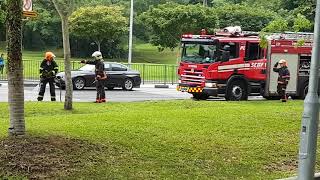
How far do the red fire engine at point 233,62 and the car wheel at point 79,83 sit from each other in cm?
681

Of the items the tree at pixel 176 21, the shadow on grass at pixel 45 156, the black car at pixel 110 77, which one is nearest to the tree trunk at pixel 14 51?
the shadow on grass at pixel 45 156

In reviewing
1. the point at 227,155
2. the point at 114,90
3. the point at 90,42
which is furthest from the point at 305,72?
the point at 90,42

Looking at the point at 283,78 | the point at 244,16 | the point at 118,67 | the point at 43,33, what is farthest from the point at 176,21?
the point at 283,78

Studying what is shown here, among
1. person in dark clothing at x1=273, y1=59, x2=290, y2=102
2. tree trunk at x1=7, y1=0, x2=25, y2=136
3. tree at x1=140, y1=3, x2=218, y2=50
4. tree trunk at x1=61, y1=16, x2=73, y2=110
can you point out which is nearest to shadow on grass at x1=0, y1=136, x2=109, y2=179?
tree trunk at x1=7, y1=0, x2=25, y2=136

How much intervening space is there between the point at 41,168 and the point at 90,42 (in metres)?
55.7

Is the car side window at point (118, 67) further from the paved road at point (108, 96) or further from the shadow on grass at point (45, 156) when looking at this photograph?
the shadow on grass at point (45, 156)

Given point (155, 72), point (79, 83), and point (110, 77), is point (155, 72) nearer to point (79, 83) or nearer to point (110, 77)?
point (110, 77)

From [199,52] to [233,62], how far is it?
4.50ft

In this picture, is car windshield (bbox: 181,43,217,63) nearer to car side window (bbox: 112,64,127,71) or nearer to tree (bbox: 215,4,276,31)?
car side window (bbox: 112,64,127,71)

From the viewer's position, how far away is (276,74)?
2211 centimetres

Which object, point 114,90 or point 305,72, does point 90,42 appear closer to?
point 114,90

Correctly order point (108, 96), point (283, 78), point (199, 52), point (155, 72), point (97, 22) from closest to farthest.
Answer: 1. point (283, 78)
2. point (199, 52)
3. point (108, 96)
4. point (155, 72)
5. point (97, 22)

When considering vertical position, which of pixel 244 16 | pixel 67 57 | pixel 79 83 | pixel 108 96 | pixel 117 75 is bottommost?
pixel 108 96

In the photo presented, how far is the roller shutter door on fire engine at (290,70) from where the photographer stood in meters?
22.0
